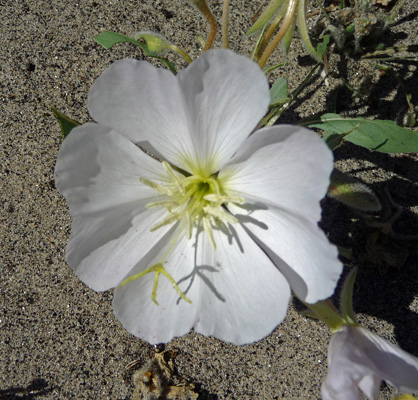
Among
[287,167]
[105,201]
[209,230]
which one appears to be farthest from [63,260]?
[287,167]

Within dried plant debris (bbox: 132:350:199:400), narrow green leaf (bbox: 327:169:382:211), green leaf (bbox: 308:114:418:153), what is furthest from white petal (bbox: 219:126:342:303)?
dried plant debris (bbox: 132:350:199:400)

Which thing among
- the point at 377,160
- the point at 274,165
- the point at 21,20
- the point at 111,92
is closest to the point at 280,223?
the point at 274,165

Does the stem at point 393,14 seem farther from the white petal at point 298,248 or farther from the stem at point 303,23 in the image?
the white petal at point 298,248

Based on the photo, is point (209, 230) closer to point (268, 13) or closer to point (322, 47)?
point (268, 13)

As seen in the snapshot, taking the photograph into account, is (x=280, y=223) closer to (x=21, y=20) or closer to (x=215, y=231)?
(x=215, y=231)

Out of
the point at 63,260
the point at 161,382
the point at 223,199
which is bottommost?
the point at 161,382
